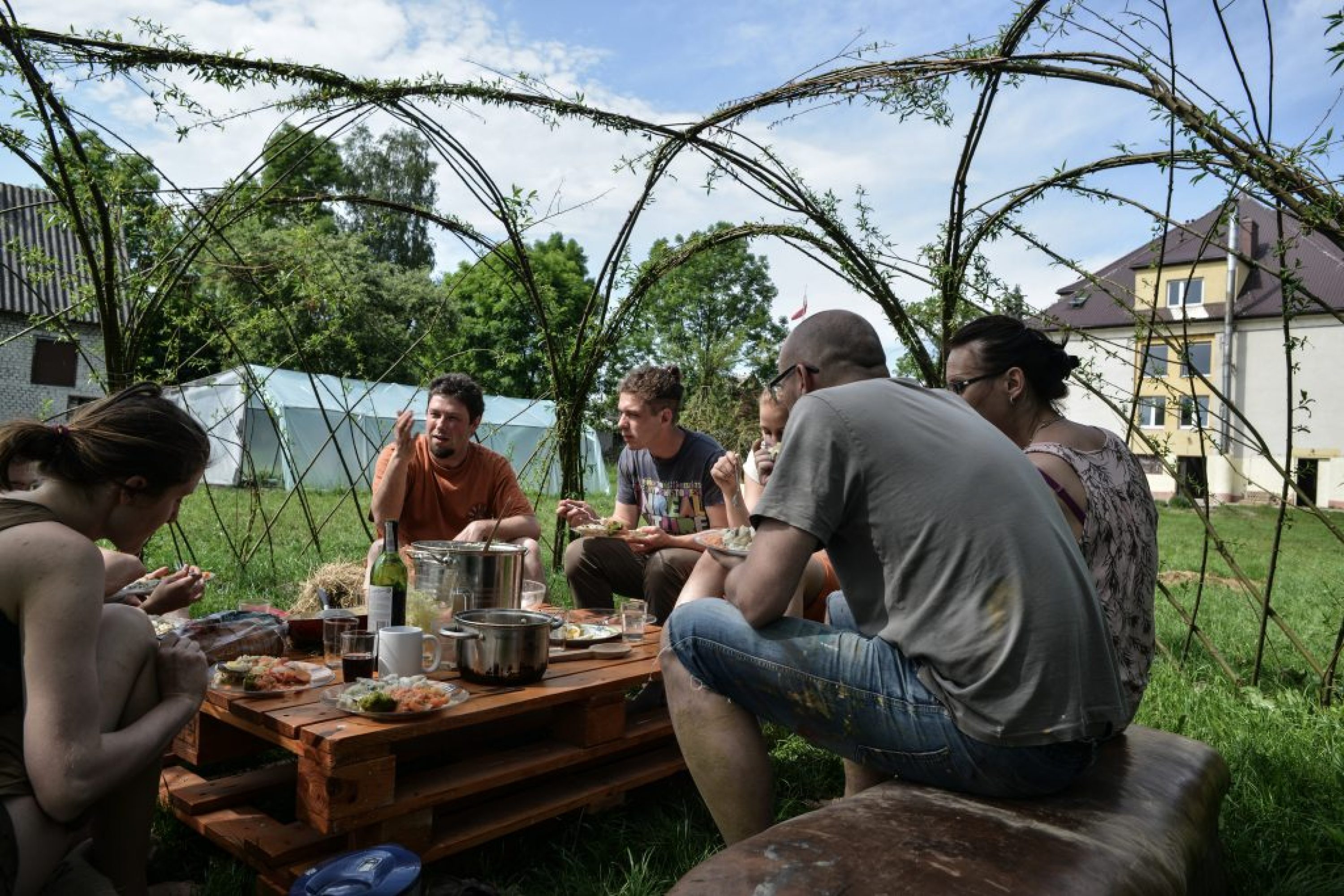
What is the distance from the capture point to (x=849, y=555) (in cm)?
208

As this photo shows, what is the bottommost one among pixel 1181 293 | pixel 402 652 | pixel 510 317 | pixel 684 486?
pixel 402 652

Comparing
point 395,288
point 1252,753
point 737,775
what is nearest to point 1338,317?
point 1252,753

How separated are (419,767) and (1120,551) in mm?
2185

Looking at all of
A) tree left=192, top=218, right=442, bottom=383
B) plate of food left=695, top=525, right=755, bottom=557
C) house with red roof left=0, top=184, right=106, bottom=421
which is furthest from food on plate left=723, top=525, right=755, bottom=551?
house with red roof left=0, top=184, right=106, bottom=421

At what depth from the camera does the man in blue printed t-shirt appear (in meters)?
4.35

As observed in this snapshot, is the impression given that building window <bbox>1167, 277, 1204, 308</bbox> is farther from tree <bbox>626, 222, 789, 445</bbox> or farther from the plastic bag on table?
the plastic bag on table

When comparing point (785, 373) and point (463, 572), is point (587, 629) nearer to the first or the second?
point (463, 572)

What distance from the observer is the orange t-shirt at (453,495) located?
15.1ft

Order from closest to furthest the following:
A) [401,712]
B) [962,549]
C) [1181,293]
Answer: [962,549] < [401,712] < [1181,293]

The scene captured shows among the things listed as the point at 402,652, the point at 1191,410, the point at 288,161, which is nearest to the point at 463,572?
the point at 402,652

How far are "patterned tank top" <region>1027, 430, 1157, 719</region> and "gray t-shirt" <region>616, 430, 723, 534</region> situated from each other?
2.36 meters

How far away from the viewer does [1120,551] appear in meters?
2.41

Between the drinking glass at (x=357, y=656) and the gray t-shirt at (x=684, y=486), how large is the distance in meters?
2.26

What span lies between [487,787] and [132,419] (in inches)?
51.1
